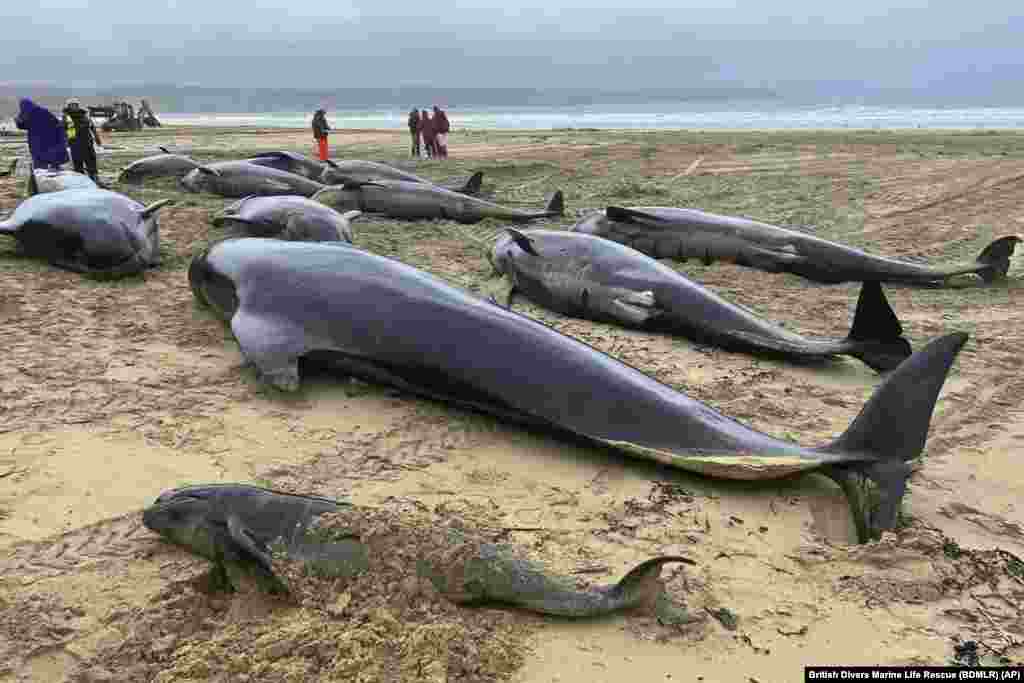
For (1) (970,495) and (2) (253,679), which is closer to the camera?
(2) (253,679)

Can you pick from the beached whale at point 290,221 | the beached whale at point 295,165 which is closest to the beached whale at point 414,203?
the beached whale at point 290,221

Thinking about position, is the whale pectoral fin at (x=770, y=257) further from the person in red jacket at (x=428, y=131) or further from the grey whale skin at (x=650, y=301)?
the person in red jacket at (x=428, y=131)

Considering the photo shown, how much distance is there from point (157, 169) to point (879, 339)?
1306 centimetres

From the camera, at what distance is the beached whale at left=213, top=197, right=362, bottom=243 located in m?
8.57

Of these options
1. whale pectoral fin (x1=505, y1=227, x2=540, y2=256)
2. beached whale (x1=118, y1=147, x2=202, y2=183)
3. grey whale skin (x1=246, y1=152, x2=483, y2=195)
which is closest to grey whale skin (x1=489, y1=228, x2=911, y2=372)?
whale pectoral fin (x1=505, y1=227, x2=540, y2=256)

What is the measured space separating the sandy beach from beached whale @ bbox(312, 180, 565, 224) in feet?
14.8

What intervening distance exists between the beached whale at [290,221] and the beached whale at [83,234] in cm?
105

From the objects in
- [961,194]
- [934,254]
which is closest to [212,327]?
[934,254]

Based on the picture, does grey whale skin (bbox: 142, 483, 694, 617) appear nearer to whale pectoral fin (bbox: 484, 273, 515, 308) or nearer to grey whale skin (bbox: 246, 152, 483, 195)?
whale pectoral fin (bbox: 484, 273, 515, 308)

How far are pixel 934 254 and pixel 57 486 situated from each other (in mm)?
9767

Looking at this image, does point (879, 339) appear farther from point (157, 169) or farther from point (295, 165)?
point (157, 169)

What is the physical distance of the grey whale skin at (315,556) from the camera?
9.59ft

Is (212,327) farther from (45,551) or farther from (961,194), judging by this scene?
(961,194)

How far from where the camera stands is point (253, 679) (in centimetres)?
258
